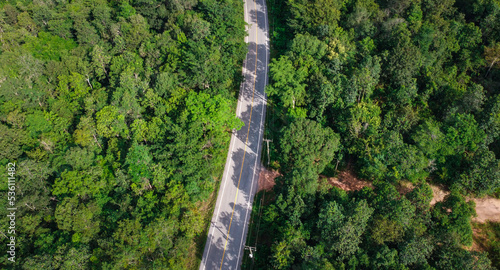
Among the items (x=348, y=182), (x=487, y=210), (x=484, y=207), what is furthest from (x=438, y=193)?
(x=348, y=182)

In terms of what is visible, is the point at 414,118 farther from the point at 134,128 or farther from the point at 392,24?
the point at 134,128

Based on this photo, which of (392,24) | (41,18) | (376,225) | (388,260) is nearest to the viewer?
(388,260)

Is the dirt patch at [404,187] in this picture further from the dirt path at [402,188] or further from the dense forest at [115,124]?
the dense forest at [115,124]

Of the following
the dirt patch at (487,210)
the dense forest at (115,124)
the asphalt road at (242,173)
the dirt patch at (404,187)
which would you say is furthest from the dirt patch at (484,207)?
the dense forest at (115,124)

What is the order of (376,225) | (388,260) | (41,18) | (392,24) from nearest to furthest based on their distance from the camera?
(388,260) → (376,225) → (392,24) → (41,18)

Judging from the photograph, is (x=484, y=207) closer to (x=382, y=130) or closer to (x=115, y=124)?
(x=382, y=130)

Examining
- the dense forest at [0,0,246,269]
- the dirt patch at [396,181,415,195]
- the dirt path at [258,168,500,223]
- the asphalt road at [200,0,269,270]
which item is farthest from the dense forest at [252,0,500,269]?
the dense forest at [0,0,246,269]

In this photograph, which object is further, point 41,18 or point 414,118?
point 41,18

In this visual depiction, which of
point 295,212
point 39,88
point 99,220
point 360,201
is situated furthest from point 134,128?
point 360,201
